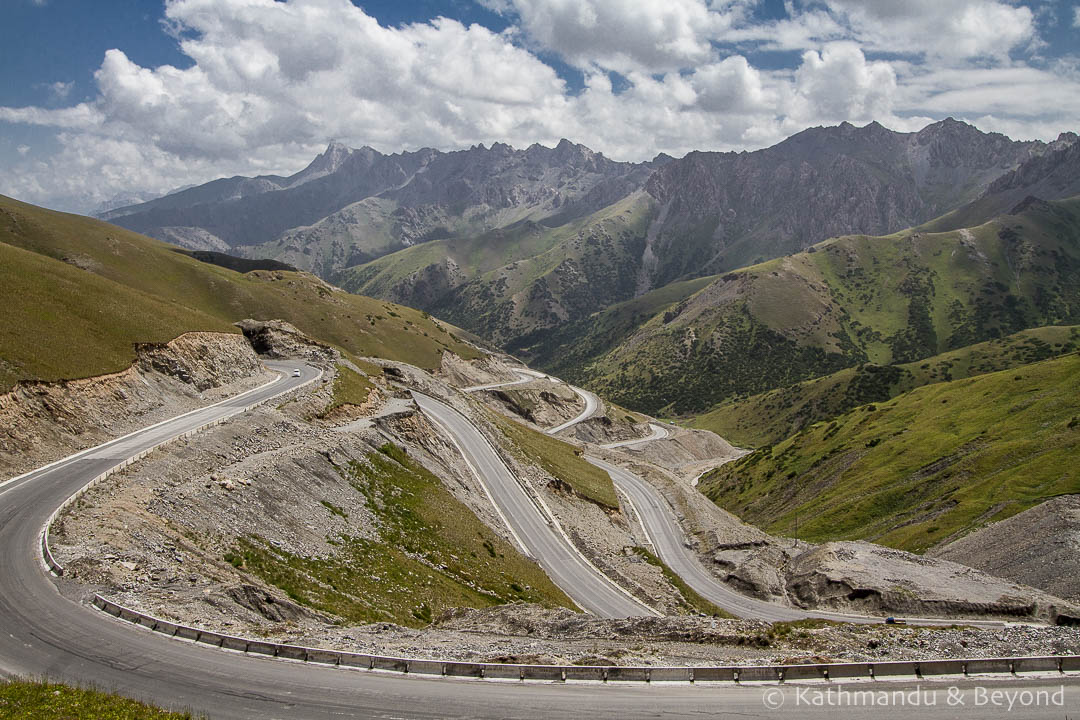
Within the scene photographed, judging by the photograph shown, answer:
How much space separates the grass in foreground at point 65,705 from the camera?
57.3ft

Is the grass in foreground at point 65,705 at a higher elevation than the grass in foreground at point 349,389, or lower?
lower

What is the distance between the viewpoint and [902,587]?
56031mm

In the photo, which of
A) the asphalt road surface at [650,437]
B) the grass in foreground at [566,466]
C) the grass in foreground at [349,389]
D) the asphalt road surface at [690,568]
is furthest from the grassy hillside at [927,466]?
the grass in foreground at [349,389]

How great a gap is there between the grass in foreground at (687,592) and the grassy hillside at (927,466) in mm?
25495

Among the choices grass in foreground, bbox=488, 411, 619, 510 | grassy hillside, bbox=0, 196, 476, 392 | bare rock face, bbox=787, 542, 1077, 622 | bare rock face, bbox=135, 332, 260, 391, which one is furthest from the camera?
grass in foreground, bbox=488, 411, 619, 510

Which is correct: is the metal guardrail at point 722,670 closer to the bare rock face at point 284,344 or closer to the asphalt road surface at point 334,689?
the asphalt road surface at point 334,689

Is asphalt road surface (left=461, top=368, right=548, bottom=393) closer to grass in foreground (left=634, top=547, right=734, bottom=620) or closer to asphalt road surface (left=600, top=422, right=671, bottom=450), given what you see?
asphalt road surface (left=600, top=422, right=671, bottom=450)

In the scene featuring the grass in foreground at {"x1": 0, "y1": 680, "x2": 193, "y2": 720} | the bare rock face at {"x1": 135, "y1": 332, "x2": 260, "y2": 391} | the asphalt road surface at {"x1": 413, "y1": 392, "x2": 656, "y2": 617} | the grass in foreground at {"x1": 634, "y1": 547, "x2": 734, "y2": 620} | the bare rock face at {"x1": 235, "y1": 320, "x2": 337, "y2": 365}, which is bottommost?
the grass in foreground at {"x1": 634, "y1": 547, "x2": 734, "y2": 620}

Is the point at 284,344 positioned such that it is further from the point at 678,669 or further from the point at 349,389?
the point at 678,669

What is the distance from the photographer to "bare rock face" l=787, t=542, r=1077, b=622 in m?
50.5

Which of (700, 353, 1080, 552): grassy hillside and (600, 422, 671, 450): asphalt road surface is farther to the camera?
(600, 422, 671, 450): asphalt road surface

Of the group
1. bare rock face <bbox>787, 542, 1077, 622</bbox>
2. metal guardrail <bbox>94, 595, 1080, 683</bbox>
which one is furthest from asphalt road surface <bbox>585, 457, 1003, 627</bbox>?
metal guardrail <bbox>94, 595, 1080, 683</bbox>

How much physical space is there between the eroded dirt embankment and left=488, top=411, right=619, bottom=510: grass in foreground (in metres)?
34.3

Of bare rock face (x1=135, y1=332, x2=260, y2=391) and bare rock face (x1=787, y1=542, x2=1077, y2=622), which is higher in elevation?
bare rock face (x1=135, y1=332, x2=260, y2=391)
